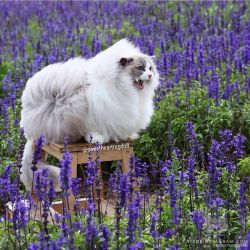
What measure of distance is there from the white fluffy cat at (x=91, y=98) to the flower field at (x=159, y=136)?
303mm

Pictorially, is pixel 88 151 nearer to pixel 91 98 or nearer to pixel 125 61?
pixel 91 98

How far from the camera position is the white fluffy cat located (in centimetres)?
474

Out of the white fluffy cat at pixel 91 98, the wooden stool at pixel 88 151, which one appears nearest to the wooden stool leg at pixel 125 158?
the wooden stool at pixel 88 151

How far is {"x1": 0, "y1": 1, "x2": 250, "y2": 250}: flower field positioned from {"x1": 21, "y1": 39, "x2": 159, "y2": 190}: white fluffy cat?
303 mm

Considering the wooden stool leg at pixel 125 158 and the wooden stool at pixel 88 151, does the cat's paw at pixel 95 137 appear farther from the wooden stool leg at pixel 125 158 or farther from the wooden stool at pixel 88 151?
the wooden stool leg at pixel 125 158

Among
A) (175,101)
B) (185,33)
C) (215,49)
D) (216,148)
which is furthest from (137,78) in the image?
(185,33)

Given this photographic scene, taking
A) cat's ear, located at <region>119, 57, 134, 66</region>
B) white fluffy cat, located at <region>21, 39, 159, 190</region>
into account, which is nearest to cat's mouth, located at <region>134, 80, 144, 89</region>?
white fluffy cat, located at <region>21, 39, 159, 190</region>

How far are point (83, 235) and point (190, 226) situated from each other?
2.22 ft

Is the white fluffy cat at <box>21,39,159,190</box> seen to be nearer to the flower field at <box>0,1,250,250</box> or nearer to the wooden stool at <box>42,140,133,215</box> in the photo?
the wooden stool at <box>42,140,133,215</box>

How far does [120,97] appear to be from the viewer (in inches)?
189

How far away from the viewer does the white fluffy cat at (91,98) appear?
187 inches

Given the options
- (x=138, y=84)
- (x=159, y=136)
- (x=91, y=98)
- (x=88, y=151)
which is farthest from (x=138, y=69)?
(x=159, y=136)

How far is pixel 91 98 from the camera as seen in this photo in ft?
15.4

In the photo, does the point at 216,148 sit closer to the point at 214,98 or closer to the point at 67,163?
the point at 67,163
